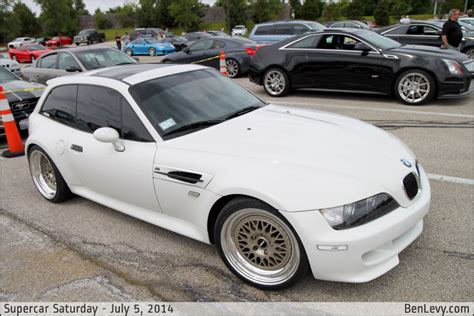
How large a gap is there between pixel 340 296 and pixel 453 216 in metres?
1.60

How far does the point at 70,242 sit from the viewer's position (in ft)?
12.0

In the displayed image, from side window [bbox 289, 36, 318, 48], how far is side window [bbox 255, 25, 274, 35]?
272 inches

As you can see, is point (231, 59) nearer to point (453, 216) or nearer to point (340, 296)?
point (453, 216)

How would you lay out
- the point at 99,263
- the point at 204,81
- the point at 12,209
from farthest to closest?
1. the point at 12,209
2. the point at 204,81
3. the point at 99,263

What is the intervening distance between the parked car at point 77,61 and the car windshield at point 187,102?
6.22 meters

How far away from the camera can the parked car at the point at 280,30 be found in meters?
15.3

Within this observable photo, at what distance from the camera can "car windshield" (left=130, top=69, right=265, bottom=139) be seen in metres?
3.37

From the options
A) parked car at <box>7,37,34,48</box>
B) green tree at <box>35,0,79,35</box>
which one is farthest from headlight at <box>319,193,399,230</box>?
green tree at <box>35,0,79,35</box>

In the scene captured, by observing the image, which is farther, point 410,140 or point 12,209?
point 410,140

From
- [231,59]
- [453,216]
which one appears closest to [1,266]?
[453,216]

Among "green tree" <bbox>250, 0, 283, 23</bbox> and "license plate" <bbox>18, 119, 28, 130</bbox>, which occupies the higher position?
"green tree" <bbox>250, 0, 283, 23</bbox>

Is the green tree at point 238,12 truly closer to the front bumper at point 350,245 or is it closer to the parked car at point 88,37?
the parked car at point 88,37

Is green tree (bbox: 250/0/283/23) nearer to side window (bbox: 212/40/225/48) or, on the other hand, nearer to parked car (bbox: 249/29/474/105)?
side window (bbox: 212/40/225/48)

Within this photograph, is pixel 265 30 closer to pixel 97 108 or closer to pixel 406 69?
pixel 406 69
